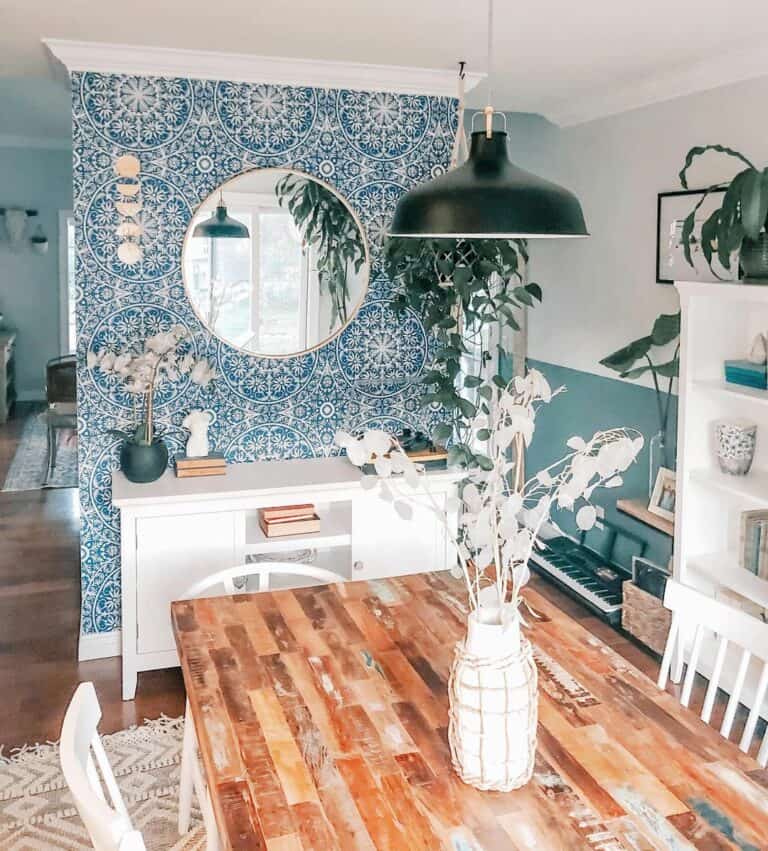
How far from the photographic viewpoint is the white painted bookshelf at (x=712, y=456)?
3.37 meters

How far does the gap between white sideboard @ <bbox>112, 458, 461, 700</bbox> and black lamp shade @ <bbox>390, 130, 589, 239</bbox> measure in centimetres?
182

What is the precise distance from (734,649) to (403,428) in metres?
1.58

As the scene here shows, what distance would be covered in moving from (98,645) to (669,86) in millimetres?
3236

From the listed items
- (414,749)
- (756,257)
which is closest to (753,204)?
(756,257)

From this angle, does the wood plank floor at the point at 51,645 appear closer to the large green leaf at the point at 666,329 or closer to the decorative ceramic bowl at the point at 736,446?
the decorative ceramic bowl at the point at 736,446

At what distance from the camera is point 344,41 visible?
3.23 metres

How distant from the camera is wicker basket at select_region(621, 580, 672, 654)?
3.77 metres

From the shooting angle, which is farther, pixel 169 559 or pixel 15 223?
pixel 15 223

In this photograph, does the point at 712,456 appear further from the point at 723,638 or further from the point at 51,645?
the point at 51,645

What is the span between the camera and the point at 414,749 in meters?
1.80

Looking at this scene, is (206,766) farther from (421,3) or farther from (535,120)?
(535,120)

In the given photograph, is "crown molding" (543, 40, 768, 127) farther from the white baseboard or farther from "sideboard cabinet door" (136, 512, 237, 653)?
the white baseboard

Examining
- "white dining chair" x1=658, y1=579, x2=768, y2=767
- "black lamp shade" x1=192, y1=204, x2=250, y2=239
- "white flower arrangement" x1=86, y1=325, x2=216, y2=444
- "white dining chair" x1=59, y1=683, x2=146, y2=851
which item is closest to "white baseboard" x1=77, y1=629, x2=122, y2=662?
"white flower arrangement" x1=86, y1=325, x2=216, y2=444

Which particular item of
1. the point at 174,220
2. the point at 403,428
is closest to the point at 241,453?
the point at 403,428
